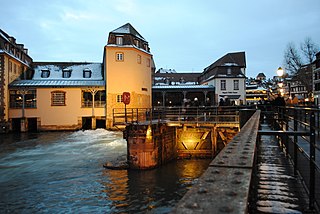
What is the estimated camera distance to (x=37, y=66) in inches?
1651

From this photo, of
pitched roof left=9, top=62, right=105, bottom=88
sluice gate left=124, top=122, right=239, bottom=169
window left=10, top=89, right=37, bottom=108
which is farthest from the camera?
pitched roof left=9, top=62, right=105, bottom=88

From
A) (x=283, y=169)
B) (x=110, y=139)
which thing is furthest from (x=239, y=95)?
(x=283, y=169)

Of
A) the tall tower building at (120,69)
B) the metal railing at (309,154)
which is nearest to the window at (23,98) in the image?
the tall tower building at (120,69)

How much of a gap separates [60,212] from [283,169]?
862 centimetres

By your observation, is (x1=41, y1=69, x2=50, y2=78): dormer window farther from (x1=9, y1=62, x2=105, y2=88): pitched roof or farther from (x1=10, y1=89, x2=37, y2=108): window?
(x1=10, y1=89, x2=37, y2=108): window

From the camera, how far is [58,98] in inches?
1350

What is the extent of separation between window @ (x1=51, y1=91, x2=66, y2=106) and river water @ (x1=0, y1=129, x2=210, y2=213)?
13.0 m

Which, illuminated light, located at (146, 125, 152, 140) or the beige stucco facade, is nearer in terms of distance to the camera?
illuminated light, located at (146, 125, 152, 140)

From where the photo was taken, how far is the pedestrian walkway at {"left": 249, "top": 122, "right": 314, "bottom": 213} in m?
3.06

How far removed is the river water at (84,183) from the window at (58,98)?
13029 mm

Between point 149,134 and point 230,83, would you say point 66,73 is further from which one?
point 149,134

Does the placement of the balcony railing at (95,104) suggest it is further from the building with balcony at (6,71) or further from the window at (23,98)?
the building with balcony at (6,71)

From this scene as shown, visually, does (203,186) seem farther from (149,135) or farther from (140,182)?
(149,135)

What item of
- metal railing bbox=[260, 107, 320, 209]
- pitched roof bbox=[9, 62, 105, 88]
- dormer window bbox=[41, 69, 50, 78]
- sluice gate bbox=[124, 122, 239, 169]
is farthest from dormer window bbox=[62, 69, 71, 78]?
metal railing bbox=[260, 107, 320, 209]
